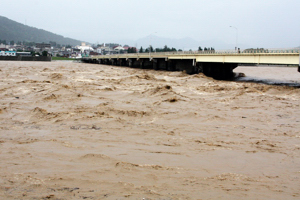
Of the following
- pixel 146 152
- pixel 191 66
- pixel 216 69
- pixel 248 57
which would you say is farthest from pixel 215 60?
pixel 146 152

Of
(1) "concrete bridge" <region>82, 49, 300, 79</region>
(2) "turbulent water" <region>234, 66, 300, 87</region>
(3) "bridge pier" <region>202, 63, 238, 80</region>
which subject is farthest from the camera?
(3) "bridge pier" <region>202, 63, 238, 80</region>

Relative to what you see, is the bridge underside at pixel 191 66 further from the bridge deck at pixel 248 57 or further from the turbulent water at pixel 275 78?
the turbulent water at pixel 275 78

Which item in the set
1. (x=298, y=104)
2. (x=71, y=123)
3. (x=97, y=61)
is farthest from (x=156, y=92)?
(x=97, y=61)

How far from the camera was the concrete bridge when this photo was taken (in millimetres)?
37031

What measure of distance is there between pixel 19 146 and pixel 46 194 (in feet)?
13.8

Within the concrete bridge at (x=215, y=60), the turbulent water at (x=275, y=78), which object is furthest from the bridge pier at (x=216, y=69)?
the turbulent water at (x=275, y=78)

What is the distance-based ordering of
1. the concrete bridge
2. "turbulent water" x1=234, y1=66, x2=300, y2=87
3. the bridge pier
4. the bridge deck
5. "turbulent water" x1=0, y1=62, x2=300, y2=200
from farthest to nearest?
1. the bridge pier
2. "turbulent water" x1=234, y1=66, x2=300, y2=87
3. the concrete bridge
4. the bridge deck
5. "turbulent water" x1=0, y1=62, x2=300, y2=200

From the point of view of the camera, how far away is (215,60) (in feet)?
160

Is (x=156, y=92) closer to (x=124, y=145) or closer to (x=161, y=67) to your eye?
(x=124, y=145)

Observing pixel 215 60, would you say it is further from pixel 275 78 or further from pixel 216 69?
pixel 275 78

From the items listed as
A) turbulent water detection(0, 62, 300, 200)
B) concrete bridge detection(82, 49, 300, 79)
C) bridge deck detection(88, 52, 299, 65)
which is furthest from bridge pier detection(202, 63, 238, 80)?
turbulent water detection(0, 62, 300, 200)

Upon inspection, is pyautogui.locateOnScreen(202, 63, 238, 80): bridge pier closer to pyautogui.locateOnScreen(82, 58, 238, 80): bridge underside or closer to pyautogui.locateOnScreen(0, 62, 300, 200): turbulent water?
pyautogui.locateOnScreen(82, 58, 238, 80): bridge underside

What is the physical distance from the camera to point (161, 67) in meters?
75.2

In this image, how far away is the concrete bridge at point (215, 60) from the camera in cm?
3703
